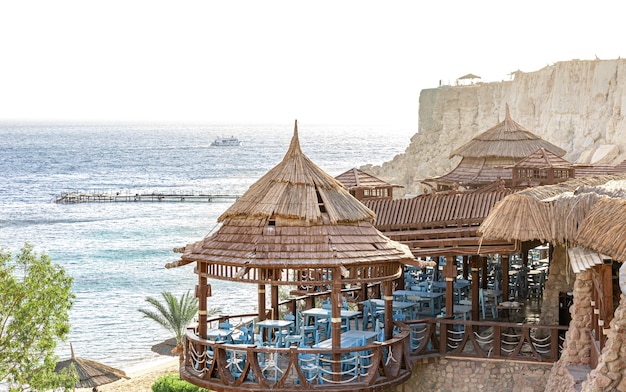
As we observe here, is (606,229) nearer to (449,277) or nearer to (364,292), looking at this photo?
(449,277)

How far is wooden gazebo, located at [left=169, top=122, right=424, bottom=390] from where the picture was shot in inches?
603

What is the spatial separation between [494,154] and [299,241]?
1216 centimetres

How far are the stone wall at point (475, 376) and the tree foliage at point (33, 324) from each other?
22.0 feet

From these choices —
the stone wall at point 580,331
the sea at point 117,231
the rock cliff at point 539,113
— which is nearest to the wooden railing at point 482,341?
the stone wall at point 580,331

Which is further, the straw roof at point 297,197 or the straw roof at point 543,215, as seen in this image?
the straw roof at point 543,215

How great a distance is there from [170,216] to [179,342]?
5909 cm

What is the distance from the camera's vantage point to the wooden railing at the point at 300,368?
50.0ft

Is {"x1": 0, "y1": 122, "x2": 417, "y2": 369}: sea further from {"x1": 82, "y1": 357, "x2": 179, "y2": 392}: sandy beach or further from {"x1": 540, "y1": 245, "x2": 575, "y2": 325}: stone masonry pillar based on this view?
{"x1": 540, "y1": 245, "x2": 575, "y2": 325}: stone masonry pillar

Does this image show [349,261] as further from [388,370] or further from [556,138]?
[556,138]

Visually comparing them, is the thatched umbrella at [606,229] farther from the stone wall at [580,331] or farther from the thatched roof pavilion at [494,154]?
the thatched roof pavilion at [494,154]

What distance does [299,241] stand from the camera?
50.9ft

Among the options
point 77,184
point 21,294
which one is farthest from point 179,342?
point 77,184

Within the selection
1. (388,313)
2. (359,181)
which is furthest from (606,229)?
(359,181)

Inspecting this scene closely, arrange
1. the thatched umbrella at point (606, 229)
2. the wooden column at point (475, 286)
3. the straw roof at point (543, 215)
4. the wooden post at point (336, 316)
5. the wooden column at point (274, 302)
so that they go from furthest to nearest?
the wooden column at point (274, 302) → the wooden column at point (475, 286) → the straw roof at point (543, 215) → the wooden post at point (336, 316) → the thatched umbrella at point (606, 229)
